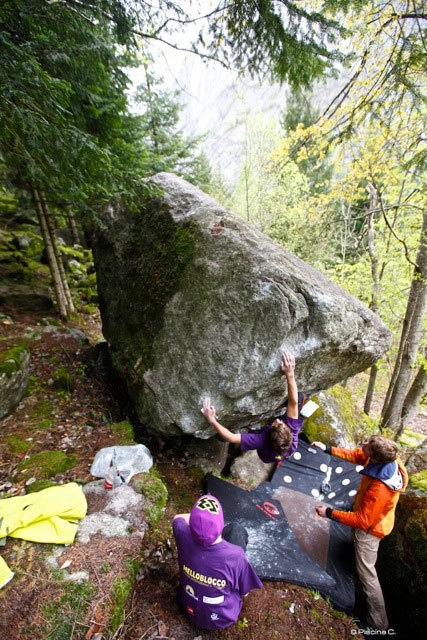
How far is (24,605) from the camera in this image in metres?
2.62

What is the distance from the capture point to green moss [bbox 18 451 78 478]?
163 inches

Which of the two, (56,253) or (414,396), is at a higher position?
(56,253)

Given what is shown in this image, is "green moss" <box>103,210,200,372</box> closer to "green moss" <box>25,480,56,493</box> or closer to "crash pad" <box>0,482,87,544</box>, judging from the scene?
"green moss" <box>25,480,56,493</box>

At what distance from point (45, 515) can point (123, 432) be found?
79.6 inches

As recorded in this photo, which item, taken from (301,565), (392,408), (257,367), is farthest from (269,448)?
(392,408)

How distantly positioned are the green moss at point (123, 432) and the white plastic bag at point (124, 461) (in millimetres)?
300

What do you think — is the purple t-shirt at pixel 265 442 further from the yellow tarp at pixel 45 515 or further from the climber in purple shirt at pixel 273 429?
the yellow tarp at pixel 45 515

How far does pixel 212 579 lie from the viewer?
2840 mm

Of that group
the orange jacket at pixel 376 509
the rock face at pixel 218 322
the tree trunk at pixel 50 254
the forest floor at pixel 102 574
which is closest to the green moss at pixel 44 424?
the forest floor at pixel 102 574

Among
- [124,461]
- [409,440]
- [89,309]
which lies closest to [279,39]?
[124,461]

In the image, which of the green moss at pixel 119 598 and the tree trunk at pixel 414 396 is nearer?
the green moss at pixel 119 598

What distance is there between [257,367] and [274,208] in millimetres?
13090

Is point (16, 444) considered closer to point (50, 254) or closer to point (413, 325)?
point (50, 254)

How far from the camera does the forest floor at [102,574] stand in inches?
105
